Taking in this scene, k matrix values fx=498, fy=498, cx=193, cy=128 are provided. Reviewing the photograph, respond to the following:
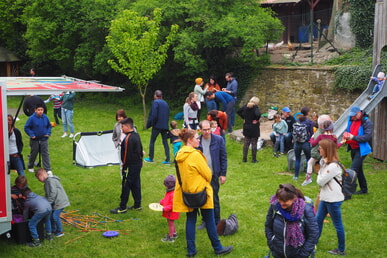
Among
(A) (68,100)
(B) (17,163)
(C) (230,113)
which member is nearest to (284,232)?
(B) (17,163)

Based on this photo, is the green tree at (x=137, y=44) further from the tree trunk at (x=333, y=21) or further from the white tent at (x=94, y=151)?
the tree trunk at (x=333, y=21)

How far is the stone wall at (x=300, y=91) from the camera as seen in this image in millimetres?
17797

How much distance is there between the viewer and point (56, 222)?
824cm

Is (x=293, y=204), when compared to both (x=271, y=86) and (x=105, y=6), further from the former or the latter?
(x=105, y=6)

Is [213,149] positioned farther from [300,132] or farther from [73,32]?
[73,32]

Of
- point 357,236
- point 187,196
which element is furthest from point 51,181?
point 357,236

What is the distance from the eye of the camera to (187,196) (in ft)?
23.0

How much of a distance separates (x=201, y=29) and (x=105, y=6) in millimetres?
5356

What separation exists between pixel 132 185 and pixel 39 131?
3706 mm

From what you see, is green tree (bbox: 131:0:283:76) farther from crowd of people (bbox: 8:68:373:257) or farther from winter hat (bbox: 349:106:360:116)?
winter hat (bbox: 349:106:360:116)

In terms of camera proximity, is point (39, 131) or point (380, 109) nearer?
point (39, 131)

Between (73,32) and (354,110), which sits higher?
(73,32)

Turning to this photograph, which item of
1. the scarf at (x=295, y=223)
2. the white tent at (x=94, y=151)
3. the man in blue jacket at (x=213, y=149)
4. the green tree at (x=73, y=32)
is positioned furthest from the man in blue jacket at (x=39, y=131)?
the green tree at (x=73, y=32)

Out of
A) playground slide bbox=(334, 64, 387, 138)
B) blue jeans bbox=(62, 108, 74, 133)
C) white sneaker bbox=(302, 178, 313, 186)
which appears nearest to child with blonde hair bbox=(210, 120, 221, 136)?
white sneaker bbox=(302, 178, 313, 186)
